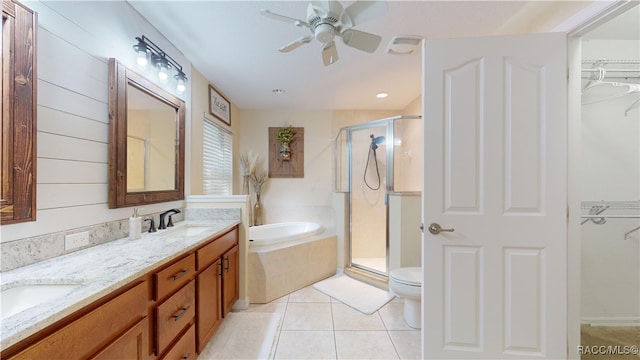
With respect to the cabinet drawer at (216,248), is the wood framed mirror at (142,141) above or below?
above

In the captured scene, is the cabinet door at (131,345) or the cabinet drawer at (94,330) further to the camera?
the cabinet door at (131,345)

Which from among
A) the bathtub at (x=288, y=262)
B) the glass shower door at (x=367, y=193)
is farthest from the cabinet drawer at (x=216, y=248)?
the glass shower door at (x=367, y=193)

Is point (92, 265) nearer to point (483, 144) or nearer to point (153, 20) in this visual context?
point (153, 20)

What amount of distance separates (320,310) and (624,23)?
3280mm

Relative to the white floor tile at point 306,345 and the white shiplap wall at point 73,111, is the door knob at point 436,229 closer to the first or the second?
the white floor tile at point 306,345

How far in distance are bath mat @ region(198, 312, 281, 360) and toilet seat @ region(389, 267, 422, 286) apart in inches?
43.7

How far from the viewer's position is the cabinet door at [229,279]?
6.60 feet

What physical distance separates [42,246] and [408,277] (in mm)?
2408

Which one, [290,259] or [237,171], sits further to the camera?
[237,171]

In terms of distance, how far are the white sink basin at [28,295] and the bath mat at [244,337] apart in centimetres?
111

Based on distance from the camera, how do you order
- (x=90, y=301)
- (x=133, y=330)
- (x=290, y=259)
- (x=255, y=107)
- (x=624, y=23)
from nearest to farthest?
(x=90, y=301)
(x=133, y=330)
(x=624, y=23)
(x=290, y=259)
(x=255, y=107)

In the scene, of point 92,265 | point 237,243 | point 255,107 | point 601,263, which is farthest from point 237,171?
point 601,263

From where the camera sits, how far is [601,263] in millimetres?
1999

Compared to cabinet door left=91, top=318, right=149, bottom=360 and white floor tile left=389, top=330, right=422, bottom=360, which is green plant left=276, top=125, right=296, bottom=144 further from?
cabinet door left=91, top=318, right=149, bottom=360
